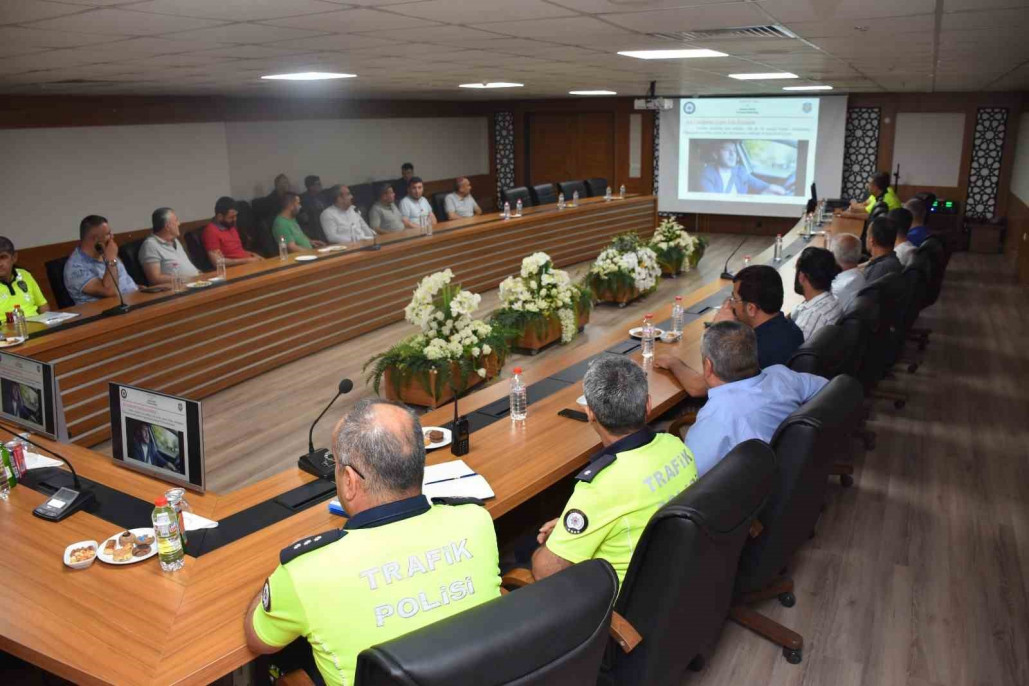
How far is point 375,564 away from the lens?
1486 millimetres

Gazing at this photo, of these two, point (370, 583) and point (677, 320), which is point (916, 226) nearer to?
point (677, 320)

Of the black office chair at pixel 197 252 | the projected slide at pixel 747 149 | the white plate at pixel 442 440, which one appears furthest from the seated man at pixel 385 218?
the white plate at pixel 442 440

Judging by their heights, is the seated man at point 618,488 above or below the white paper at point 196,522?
above

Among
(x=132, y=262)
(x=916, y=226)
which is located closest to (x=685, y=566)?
(x=132, y=262)

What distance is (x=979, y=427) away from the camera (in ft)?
15.0

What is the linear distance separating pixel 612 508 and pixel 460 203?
322 inches

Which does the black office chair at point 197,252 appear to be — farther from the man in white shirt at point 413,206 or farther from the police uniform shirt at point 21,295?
the police uniform shirt at point 21,295

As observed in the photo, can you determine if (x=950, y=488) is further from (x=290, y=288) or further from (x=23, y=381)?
(x=290, y=288)

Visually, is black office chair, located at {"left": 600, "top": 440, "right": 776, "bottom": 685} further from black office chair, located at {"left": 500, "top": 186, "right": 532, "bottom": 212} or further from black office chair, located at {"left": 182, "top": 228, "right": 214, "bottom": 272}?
black office chair, located at {"left": 500, "top": 186, "right": 532, "bottom": 212}

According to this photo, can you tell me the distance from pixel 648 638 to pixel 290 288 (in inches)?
186

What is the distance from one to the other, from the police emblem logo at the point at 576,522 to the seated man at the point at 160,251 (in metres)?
4.54

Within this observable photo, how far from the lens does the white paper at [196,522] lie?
2250 mm

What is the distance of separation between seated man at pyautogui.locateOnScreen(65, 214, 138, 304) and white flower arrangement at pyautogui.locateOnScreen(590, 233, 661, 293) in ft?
13.7

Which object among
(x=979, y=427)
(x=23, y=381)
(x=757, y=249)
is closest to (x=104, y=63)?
(x=23, y=381)
